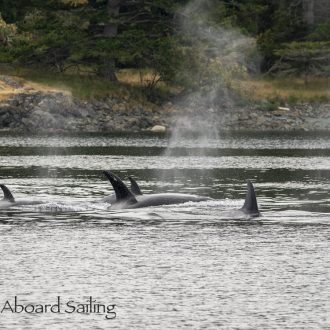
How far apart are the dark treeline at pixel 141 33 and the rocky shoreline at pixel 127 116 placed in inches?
147

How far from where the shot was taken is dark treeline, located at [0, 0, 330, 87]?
97688mm

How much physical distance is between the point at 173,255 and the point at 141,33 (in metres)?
72.2

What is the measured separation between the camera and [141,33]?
98.6m

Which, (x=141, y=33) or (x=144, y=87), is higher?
(x=141, y=33)

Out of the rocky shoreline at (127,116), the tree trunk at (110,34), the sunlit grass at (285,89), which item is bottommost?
the rocky shoreline at (127,116)

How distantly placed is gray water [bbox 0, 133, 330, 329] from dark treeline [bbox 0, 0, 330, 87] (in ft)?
151

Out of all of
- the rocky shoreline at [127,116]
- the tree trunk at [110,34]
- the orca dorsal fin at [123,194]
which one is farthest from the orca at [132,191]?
the tree trunk at [110,34]

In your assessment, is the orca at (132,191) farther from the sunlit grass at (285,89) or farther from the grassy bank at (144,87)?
the sunlit grass at (285,89)

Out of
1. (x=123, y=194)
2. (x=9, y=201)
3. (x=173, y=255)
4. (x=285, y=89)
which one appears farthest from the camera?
(x=285, y=89)

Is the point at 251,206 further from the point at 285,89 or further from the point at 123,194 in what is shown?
the point at 285,89

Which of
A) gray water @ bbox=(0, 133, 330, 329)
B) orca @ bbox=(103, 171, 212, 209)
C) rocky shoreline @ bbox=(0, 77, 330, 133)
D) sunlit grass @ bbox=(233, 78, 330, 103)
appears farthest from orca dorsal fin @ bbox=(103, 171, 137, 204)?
sunlit grass @ bbox=(233, 78, 330, 103)

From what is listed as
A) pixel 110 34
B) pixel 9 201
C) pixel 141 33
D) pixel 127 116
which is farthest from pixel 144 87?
pixel 9 201

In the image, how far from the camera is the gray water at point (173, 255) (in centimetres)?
2152

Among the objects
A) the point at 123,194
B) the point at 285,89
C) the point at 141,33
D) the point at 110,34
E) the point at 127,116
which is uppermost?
the point at 110,34
